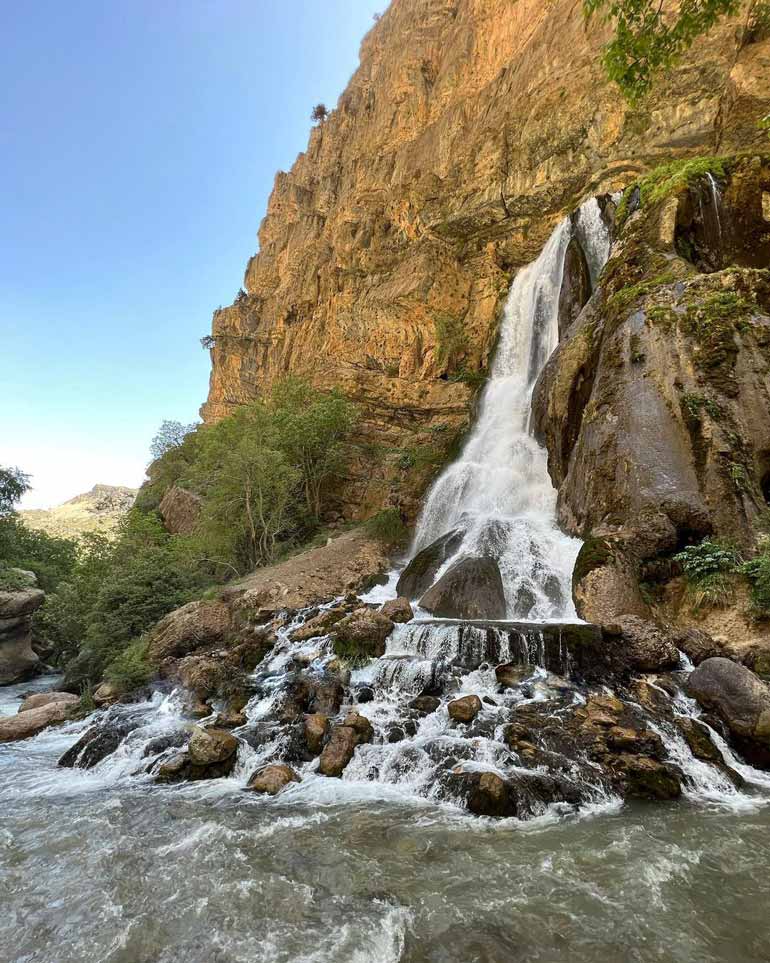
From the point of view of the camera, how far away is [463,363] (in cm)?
3044

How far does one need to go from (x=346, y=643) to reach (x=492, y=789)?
5.37 m

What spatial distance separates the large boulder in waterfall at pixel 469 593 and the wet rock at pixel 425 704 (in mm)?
4304

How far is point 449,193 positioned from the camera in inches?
1258

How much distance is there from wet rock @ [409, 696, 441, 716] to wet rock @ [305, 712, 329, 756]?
1581mm

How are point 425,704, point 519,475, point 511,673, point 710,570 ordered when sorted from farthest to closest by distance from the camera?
1. point 519,475
2. point 710,570
3. point 511,673
4. point 425,704

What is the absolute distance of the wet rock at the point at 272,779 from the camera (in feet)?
23.0

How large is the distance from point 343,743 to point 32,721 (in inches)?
309

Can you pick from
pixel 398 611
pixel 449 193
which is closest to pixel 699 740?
pixel 398 611

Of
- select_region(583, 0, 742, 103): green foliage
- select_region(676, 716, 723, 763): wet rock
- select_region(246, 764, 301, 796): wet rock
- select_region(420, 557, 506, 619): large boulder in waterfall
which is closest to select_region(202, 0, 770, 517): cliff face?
select_region(420, 557, 506, 619): large boulder in waterfall

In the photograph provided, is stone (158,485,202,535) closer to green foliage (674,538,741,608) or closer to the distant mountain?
green foliage (674,538,741,608)

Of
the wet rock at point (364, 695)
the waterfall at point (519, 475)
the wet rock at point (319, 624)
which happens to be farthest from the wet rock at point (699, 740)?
the wet rock at point (319, 624)

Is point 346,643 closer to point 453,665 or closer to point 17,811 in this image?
point 453,665

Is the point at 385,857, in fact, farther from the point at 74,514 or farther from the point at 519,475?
the point at 74,514

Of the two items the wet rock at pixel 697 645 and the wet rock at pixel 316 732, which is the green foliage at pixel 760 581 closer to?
the wet rock at pixel 697 645
